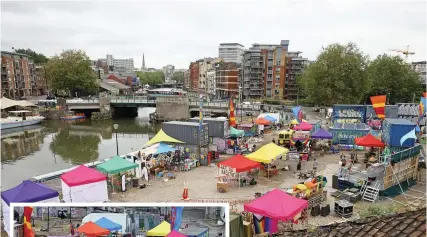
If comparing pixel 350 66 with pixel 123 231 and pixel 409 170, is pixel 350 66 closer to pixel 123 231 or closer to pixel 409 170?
pixel 409 170

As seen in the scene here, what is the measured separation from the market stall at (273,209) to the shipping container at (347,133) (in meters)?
17.2

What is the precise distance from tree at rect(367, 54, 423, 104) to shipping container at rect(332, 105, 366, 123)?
3138 centimetres

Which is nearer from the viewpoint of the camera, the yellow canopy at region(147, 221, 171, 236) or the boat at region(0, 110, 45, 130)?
the yellow canopy at region(147, 221, 171, 236)

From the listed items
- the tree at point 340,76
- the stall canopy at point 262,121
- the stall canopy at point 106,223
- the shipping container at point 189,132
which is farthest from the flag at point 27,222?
the tree at point 340,76

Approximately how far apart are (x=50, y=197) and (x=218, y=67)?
3211 inches

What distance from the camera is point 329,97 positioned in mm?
50656

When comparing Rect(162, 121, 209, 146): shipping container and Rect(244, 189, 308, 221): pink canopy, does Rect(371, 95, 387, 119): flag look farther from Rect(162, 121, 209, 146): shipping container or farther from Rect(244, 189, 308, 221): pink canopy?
Rect(244, 189, 308, 221): pink canopy

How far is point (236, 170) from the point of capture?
17.0 meters

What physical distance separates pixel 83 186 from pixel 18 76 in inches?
2984

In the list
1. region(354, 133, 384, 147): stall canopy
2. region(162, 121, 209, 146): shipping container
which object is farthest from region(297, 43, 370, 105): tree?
region(162, 121, 209, 146): shipping container

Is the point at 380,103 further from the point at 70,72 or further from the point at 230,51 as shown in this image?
the point at 230,51

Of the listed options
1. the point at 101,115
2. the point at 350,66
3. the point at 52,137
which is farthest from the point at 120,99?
the point at 350,66

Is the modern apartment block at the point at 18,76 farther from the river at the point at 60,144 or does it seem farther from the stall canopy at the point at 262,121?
the stall canopy at the point at 262,121

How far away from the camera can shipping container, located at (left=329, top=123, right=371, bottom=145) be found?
27.0m
